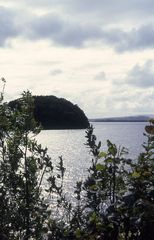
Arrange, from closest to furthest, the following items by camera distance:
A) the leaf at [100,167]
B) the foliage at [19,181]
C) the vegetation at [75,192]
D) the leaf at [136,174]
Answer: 1. the vegetation at [75,192]
2. the leaf at [136,174]
3. the leaf at [100,167]
4. the foliage at [19,181]

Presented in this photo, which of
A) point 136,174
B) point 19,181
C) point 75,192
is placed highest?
point 136,174

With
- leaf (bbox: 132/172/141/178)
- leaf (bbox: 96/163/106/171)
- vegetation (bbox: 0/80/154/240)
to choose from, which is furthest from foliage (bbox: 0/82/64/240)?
leaf (bbox: 132/172/141/178)

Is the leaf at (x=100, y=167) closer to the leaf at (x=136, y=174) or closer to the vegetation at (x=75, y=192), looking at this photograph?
the vegetation at (x=75, y=192)

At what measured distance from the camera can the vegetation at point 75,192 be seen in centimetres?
343

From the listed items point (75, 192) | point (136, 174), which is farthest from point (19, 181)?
point (136, 174)

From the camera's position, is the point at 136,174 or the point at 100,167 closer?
the point at 136,174

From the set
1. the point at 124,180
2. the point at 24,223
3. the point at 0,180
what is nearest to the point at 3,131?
the point at 0,180

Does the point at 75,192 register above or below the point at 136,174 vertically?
below

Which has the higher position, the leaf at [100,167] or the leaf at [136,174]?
the leaf at [100,167]

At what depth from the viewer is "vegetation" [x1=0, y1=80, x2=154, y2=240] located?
11.2ft

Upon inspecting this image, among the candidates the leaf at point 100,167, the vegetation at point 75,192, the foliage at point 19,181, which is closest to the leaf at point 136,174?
the vegetation at point 75,192

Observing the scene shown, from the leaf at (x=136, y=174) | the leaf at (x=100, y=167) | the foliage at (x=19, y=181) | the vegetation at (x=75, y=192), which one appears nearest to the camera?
the vegetation at (x=75, y=192)

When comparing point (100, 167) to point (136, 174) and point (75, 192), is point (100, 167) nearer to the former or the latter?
point (136, 174)

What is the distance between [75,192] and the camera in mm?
7184
